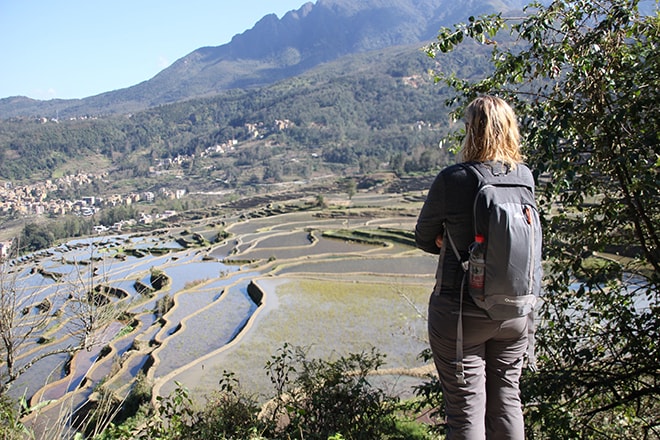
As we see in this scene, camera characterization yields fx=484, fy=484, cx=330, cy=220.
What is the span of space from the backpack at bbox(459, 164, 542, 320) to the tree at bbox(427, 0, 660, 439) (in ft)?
2.50

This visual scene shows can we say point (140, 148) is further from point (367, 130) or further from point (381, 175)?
point (381, 175)

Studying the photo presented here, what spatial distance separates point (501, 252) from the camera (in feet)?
5.40

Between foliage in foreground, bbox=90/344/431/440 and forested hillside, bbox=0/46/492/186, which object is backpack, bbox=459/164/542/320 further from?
forested hillside, bbox=0/46/492/186

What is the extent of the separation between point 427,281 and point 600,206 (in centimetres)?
1979

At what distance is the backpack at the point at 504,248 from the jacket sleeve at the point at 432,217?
0.13 metres

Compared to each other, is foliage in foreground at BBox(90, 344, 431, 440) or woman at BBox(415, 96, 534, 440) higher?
woman at BBox(415, 96, 534, 440)

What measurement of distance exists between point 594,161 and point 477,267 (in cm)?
151

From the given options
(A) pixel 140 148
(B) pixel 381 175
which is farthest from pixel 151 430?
(A) pixel 140 148

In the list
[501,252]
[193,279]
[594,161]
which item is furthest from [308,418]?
[193,279]

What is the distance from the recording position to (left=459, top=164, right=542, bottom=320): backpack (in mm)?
1646

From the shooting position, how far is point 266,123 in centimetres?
15588

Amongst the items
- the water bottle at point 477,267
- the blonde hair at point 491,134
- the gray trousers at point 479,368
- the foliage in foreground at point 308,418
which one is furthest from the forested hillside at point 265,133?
the water bottle at point 477,267

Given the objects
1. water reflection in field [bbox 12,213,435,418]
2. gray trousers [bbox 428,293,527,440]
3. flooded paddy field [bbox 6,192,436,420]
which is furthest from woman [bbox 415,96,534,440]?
water reflection in field [bbox 12,213,435,418]

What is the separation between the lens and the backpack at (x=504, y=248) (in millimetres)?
1646
